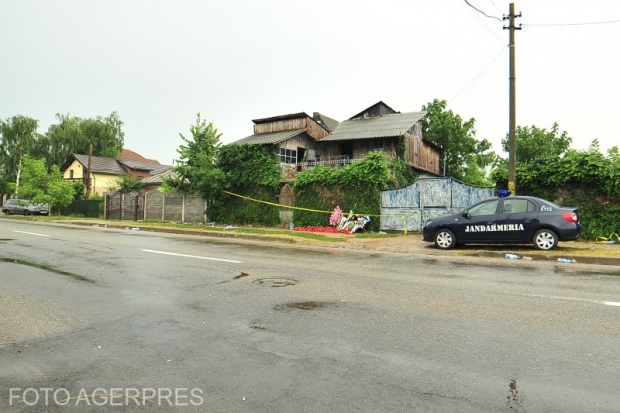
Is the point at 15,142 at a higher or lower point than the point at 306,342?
higher

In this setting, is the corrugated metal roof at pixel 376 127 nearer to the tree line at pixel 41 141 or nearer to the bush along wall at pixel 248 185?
the bush along wall at pixel 248 185

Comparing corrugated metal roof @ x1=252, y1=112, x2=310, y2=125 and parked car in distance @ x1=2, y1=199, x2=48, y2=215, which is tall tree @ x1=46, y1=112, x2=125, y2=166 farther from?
corrugated metal roof @ x1=252, y1=112, x2=310, y2=125

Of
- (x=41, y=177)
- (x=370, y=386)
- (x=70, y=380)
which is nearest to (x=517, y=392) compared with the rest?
(x=370, y=386)

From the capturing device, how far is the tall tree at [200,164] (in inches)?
912

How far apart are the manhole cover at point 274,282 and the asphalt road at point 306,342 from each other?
3 centimetres

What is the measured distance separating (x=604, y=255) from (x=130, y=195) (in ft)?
93.2

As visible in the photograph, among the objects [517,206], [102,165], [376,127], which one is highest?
[376,127]

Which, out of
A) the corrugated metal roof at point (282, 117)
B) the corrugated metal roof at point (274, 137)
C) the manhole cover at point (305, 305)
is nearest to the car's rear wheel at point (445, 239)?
the manhole cover at point (305, 305)

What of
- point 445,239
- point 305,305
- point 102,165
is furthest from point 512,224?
point 102,165

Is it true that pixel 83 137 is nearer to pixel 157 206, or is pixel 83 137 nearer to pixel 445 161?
pixel 157 206

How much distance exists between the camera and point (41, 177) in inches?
1252

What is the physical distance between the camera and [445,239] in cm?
1260

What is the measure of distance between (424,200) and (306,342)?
14683 millimetres

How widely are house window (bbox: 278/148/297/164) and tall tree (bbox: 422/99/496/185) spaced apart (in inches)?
838
